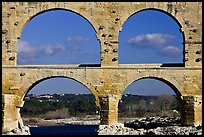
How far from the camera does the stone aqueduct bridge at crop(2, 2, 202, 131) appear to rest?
21609 mm

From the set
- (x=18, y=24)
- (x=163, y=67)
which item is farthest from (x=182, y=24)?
(x=18, y=24)

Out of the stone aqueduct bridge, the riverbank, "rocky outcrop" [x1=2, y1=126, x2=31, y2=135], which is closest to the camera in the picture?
"rocky outcrop" [x1=2, y1=126, x2=31, y2=135]

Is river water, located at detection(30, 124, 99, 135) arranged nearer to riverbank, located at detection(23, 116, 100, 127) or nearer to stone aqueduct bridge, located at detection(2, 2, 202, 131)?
stone aqueduct bridge, located at detection(2, 2, 202, 131)

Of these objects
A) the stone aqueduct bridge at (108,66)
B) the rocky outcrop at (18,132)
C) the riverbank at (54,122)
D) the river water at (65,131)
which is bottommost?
the river water at (65,131)

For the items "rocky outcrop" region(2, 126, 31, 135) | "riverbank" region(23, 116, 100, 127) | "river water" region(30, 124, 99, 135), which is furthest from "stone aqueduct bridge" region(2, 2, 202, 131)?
"riverbank" region(23, 116, 100, 127)

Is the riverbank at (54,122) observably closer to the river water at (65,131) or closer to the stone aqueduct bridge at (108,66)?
the river water at (65,131)

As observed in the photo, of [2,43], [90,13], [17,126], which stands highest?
[90,13]

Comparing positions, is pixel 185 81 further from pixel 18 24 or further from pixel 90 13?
pixel 18 24

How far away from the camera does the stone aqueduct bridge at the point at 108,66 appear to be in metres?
21.6

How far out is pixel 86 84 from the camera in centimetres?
2166

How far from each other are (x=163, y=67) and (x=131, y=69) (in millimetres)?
1478

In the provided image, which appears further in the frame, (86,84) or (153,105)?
(153,105)

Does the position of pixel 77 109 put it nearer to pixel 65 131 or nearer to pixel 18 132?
pixel 65 131

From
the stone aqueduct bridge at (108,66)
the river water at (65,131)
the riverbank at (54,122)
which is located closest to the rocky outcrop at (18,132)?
the stone aqueduct bridge at (108,66)
